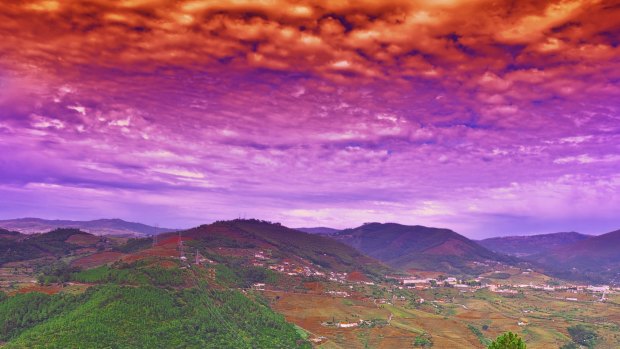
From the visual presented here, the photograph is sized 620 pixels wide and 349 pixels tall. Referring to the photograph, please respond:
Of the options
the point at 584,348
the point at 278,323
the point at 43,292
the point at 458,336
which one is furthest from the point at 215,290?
the point at 584,348

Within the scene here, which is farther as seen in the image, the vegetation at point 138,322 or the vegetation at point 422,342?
the vegetation at point 422,342

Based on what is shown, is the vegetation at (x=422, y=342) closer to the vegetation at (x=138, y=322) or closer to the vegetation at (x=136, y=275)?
the vegetation at (x=138, y=322)

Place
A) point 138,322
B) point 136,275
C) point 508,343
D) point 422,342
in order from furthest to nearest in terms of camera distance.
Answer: point 422,342, point 136,275, point 138,322, point 508,343

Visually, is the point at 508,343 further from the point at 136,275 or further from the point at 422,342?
the point at 136,275

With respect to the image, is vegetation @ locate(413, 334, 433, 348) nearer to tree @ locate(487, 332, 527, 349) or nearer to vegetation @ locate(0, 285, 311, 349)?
vegetation @ locate(0, 285, 311, 349)

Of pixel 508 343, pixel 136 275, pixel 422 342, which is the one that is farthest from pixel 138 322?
pixel 508 343

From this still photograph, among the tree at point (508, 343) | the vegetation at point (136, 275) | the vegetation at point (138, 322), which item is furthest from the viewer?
the vegetation at point (136, 275)

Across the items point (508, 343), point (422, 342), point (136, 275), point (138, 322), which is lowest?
point (422, 342)

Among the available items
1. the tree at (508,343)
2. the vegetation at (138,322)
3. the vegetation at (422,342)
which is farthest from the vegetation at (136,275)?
the tree at (508,343)

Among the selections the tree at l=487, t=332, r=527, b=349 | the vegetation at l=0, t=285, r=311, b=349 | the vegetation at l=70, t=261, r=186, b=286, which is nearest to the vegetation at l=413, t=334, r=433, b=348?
the vegetation at l=0, t=285, r=311, b=349

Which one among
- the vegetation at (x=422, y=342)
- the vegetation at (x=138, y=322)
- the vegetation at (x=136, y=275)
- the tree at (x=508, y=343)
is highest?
the tree at (x=508, y=343)
